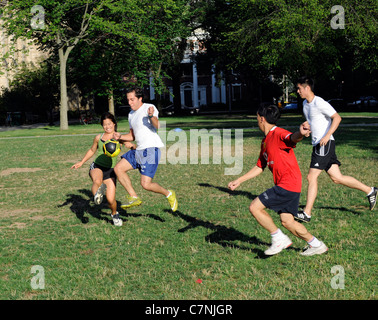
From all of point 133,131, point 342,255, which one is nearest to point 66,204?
point 133,131

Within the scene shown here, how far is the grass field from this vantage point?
459cm

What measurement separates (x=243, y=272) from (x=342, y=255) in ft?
4.22

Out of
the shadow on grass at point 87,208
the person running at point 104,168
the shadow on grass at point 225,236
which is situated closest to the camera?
the shadow on grass at point 225,236

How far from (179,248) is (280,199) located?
1566mm

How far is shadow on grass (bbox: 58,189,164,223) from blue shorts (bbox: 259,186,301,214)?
2713 mm

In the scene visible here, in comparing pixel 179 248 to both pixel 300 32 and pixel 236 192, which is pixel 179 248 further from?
pixel 300 32

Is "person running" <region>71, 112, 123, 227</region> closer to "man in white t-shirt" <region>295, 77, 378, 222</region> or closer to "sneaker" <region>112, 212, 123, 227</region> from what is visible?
"sneaker" <region>112, 212, 123, 227</region>

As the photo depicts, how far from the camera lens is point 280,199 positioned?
5.13 m

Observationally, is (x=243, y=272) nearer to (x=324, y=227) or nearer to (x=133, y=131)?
(x=324, y=227)

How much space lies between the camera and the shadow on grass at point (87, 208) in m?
7.81

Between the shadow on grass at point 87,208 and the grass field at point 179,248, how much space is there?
19mm

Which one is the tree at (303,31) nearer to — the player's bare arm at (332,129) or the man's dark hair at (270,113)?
the player's bare arm at (332,129)

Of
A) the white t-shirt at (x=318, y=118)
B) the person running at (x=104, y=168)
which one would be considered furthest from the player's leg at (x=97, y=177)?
the white t-shirt at (x=318, y=118)

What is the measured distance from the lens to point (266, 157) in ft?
17.4
